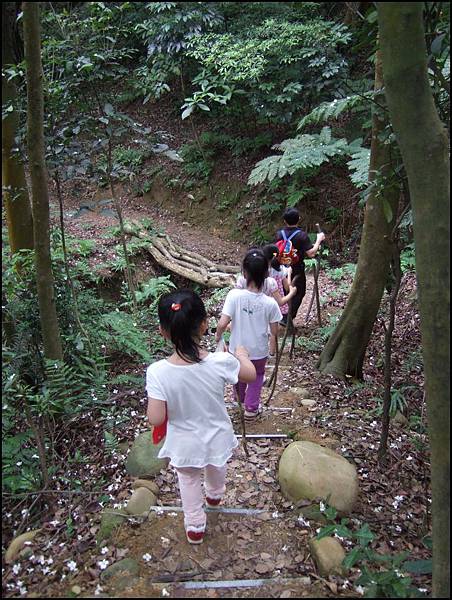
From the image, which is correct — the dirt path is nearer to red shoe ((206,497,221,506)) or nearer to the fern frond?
red shoe ((206,497,221,506))

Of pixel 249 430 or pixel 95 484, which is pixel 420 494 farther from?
pixel 95 484

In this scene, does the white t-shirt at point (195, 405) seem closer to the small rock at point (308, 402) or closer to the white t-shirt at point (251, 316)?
the white t-shirt at point (251, 316)

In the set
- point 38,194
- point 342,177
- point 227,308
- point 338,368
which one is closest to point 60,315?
point 38,194

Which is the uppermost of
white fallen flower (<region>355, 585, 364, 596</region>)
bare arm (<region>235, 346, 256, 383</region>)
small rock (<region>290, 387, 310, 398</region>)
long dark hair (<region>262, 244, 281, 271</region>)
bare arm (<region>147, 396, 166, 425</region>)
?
long dark hair (<region>262, 244, 281, 271</region>)

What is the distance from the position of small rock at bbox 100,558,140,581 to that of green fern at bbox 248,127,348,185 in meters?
7.46

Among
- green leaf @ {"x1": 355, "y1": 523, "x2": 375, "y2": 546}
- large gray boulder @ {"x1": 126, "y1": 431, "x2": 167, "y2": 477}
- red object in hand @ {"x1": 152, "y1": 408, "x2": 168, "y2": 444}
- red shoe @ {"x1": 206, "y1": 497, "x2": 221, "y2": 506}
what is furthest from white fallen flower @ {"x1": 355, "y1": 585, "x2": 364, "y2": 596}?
large gray boulder @ {"x1": 126, "y1": 431, "x2": 167, "y2": 477}

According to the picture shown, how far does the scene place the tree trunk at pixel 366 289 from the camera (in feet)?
14.7

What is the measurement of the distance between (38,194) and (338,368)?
3.37 metres

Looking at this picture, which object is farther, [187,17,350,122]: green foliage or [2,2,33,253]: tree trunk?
[187,17,350,122]: green foliage

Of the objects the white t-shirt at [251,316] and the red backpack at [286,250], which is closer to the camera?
the white t-shirt at [251,316]

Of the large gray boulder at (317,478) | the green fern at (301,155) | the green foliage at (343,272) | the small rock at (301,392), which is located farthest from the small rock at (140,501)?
the green fern at (301,155)

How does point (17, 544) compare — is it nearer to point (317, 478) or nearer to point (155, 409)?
point (155, 409)

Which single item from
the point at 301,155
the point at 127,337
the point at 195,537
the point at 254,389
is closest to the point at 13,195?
the point at 127,337

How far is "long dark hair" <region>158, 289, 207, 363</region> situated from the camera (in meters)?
2.43
